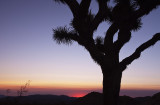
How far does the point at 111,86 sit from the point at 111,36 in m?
1.62

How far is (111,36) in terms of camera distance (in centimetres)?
747

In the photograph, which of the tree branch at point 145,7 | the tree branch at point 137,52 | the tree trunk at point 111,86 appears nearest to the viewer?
the tree trunk at point 111,86

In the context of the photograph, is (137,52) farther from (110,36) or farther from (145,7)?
(145,7)

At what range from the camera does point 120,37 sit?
7.36 m

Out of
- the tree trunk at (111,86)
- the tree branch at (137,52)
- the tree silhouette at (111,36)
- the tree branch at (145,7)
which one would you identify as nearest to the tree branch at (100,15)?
the tree silhouette at (111,36)

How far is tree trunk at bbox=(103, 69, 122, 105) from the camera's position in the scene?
697 cm

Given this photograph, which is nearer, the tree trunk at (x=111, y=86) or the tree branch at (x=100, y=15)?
the tree trunk at (x=111, y=86)

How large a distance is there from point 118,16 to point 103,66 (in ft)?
5.83

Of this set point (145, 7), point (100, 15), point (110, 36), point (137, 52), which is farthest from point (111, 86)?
Answer: point (145, 7)

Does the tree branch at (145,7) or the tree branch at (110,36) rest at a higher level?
the tree branch at (145,7)

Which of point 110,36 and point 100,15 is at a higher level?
point 100,15

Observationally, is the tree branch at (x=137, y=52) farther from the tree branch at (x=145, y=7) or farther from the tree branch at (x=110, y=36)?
the tree branch at (x=145, y=7)

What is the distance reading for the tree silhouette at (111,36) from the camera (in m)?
7.06

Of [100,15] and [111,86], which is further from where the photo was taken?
[100,15]
